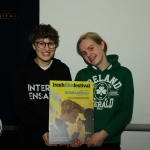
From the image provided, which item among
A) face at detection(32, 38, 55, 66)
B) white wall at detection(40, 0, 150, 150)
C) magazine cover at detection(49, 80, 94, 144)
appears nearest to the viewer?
magazine cover at detection(49, 80, 94, 144)

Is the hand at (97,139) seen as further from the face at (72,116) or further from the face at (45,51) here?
the face at (45,51)

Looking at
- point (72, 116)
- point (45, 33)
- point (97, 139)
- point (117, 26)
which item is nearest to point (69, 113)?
point (72, 116)

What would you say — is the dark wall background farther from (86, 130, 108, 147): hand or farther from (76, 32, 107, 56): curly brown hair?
(86, 130, 108, 147): hand

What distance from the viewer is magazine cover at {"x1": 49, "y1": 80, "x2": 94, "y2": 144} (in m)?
1.21

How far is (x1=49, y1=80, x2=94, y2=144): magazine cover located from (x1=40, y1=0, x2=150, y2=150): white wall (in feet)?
1.29

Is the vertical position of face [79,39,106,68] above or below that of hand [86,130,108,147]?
above

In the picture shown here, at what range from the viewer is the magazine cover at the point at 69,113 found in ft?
3.96

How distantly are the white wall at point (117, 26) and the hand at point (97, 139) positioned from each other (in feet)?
1.25

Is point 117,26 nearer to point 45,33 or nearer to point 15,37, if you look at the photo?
point 45,33

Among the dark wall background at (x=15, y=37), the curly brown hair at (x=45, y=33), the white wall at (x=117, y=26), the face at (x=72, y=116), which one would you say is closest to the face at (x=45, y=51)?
the curly brown hair at (x=45, y=33)

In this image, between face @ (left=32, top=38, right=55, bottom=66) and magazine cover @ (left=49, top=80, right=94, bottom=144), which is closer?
magazine cover @ (left=49, top=80, right=94, bottom=144)

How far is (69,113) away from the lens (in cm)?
121

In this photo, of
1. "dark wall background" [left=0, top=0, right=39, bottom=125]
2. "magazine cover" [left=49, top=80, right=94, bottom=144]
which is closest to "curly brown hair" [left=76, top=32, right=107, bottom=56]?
"magazine cover" [left=49, top=80, right=94, bottom=144]

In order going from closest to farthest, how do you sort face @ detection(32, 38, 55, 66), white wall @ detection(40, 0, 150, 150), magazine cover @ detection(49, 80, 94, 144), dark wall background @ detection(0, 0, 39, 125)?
magazine cover @ detection(49, 80, 94, 144) → face @ detection(32, 38, 55, 66) → white wall @ detection(40, 0, 150, 150) → dark wall background @ detection(0, 0, 39, 125)
